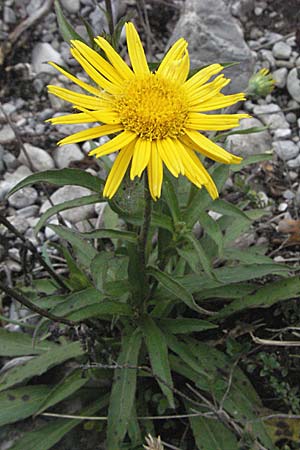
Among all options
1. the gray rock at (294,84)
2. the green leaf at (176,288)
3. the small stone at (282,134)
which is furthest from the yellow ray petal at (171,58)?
the gray rock at (294,84)

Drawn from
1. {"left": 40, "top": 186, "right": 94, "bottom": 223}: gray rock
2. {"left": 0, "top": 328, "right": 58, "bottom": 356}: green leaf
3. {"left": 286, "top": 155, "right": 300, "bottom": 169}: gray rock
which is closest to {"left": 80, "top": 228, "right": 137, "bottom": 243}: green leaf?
{"left": 0, "top": 328, "right": 58, "bottom": 356}: green leaf

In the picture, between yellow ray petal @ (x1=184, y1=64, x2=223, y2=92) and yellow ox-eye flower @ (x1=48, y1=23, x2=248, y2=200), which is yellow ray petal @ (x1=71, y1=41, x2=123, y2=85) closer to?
yellow ox-eye flower @ (x1=48, y1=23, x2=248, y2=200)

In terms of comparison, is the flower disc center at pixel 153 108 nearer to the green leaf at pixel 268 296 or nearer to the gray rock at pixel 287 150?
the green leaf at pixel 268 296

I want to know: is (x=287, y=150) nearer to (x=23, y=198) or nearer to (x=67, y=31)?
(x=23, y=198)

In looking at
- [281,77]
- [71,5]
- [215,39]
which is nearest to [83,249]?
[215,39]

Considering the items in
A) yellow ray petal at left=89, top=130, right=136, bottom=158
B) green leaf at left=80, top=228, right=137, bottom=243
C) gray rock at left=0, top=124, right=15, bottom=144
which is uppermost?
yellow ray petal at left=89, top=130, right=136, bottom=158

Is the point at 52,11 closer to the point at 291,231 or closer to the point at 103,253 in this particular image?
the point at 291,231
